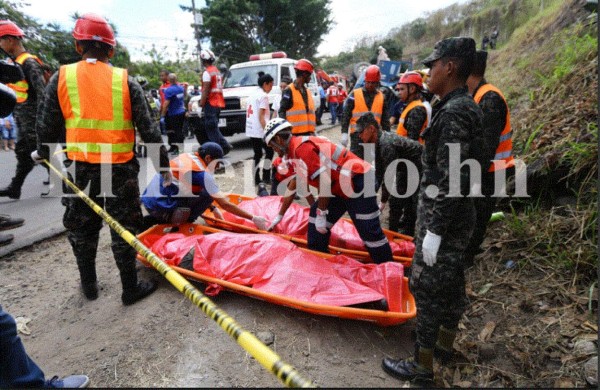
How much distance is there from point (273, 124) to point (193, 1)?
26.5 metres

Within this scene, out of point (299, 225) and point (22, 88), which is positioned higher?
point (22, 88)

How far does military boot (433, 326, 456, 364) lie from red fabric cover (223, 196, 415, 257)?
41.8 inches

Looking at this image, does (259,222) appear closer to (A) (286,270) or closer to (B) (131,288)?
(A) (286,270)

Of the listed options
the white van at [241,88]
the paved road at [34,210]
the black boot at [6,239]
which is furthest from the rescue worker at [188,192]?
the white van at [241,88]

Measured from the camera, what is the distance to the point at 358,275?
8.82 feet

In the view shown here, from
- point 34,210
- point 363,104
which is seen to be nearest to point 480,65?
point 363,104

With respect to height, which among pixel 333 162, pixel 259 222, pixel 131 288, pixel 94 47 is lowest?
pixel 131 288

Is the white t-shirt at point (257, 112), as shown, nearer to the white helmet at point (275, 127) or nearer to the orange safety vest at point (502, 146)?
the white helmet at point (275, 127)

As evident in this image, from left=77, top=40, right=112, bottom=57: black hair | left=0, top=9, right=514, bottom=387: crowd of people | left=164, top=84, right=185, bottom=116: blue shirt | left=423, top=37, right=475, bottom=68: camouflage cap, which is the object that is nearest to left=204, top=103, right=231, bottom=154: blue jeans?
left=164, top=84, right=185, bottom=116: blue shirt

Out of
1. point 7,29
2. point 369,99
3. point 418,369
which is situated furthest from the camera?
point 369,99

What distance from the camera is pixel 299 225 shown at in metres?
3.64

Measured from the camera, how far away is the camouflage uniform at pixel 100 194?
8.04 feet

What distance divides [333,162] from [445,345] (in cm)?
150

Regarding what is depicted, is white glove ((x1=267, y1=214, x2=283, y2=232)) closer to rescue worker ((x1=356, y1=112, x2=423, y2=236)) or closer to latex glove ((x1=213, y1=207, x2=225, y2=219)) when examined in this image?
latex glove ((x1=213, y1=207, x2=225, y2=219))
